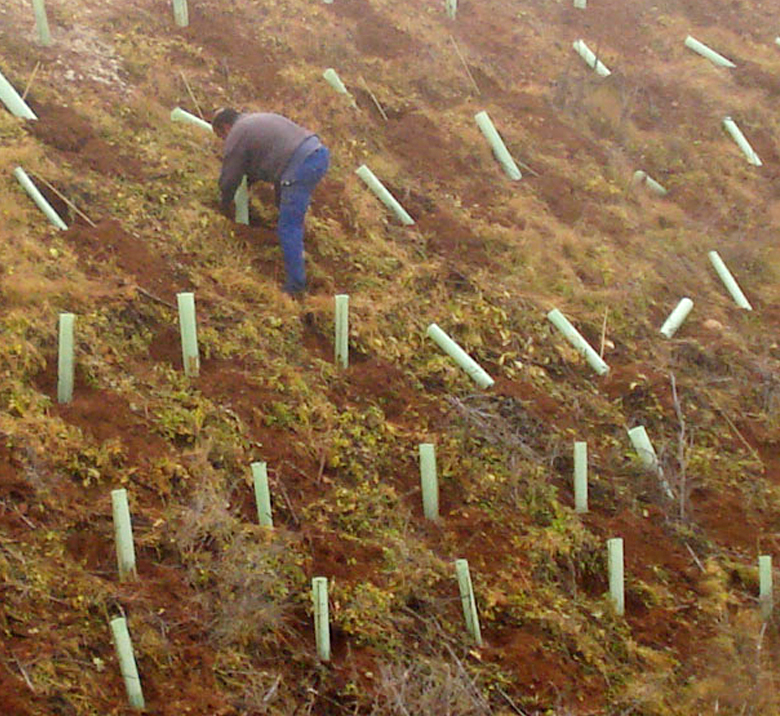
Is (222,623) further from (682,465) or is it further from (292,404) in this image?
(682,465)

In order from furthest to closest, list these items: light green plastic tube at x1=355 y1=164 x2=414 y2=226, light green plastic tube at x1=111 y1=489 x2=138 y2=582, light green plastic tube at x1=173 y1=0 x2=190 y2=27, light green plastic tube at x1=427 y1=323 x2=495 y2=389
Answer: light green plastic tube at x1=173 y1=0 x2=190 y2=27
light green plastic tube at x1=355 y1=164 x2=414 y2=226
light green plastic tube at x1=427 y1=323 x2=495 y2=389
light green plastic tube at x1=111 y1=489 x2=138 y2=582

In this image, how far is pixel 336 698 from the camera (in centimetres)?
538

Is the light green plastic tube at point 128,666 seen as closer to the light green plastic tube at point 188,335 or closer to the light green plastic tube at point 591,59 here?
the light green plastic tube at point 188,335

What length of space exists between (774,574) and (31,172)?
19.2ft

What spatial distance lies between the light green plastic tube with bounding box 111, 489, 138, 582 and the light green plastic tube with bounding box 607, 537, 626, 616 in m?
2.80

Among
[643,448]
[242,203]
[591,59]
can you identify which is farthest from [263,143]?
[591,59]

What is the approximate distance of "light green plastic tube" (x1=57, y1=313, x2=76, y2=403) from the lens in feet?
20.3

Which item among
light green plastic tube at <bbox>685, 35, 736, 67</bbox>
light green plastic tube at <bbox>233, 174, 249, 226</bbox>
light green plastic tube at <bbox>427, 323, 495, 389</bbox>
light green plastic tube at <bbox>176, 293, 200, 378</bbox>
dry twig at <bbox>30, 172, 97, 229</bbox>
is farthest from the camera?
light green plastic tube at <bbox>685, 35, 736, 67</bbox>

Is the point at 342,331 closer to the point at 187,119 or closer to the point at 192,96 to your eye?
the point at 187,119

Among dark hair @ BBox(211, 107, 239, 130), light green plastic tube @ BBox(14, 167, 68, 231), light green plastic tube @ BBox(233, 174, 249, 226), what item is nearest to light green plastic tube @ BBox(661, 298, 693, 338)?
light green plastic tube @ BBox(233, 174, 249, 226)

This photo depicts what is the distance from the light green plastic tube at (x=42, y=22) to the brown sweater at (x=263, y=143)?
101 inches

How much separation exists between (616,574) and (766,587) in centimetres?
95

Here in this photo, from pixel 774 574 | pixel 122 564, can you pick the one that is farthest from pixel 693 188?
pixel 122 564

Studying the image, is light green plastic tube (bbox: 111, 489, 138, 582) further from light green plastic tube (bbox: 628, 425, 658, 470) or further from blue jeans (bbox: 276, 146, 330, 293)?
light green plastic tube (bbox: 628, 425, 658, 470)
